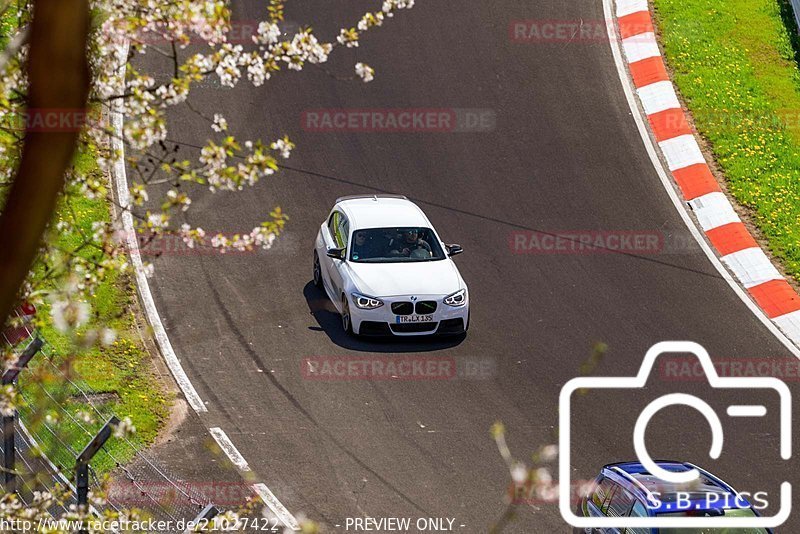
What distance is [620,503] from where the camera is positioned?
34.6ft

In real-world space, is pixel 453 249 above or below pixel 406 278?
above

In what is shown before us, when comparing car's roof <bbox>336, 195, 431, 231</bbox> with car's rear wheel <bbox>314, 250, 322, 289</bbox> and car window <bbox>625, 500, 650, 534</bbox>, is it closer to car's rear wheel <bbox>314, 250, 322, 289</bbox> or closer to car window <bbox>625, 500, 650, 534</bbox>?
car's rear wheel <bbox>314, 250, 322, 289</bbox>

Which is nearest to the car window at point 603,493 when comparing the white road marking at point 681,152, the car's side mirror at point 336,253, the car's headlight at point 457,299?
the car's headlight at point 457,299

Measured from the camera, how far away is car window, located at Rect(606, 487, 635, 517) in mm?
10406

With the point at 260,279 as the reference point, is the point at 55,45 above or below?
above

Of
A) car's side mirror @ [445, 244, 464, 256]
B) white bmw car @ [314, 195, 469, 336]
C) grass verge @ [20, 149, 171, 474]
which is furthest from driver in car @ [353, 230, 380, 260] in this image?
grass verge @ [20, 149, 171, 474]

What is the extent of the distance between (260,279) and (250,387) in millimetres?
2957

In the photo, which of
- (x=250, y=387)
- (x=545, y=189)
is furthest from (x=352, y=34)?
(x=545, y=189)

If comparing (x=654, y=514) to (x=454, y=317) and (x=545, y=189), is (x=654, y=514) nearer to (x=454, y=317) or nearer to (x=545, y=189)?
(x=454, y=317)

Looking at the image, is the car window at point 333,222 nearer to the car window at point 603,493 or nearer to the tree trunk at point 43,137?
the car window at point 603,493

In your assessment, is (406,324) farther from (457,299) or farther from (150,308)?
(150,308)

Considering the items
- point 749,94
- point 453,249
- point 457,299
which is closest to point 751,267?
point 749,94

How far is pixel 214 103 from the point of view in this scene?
21.4m

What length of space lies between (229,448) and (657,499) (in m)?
5.41
